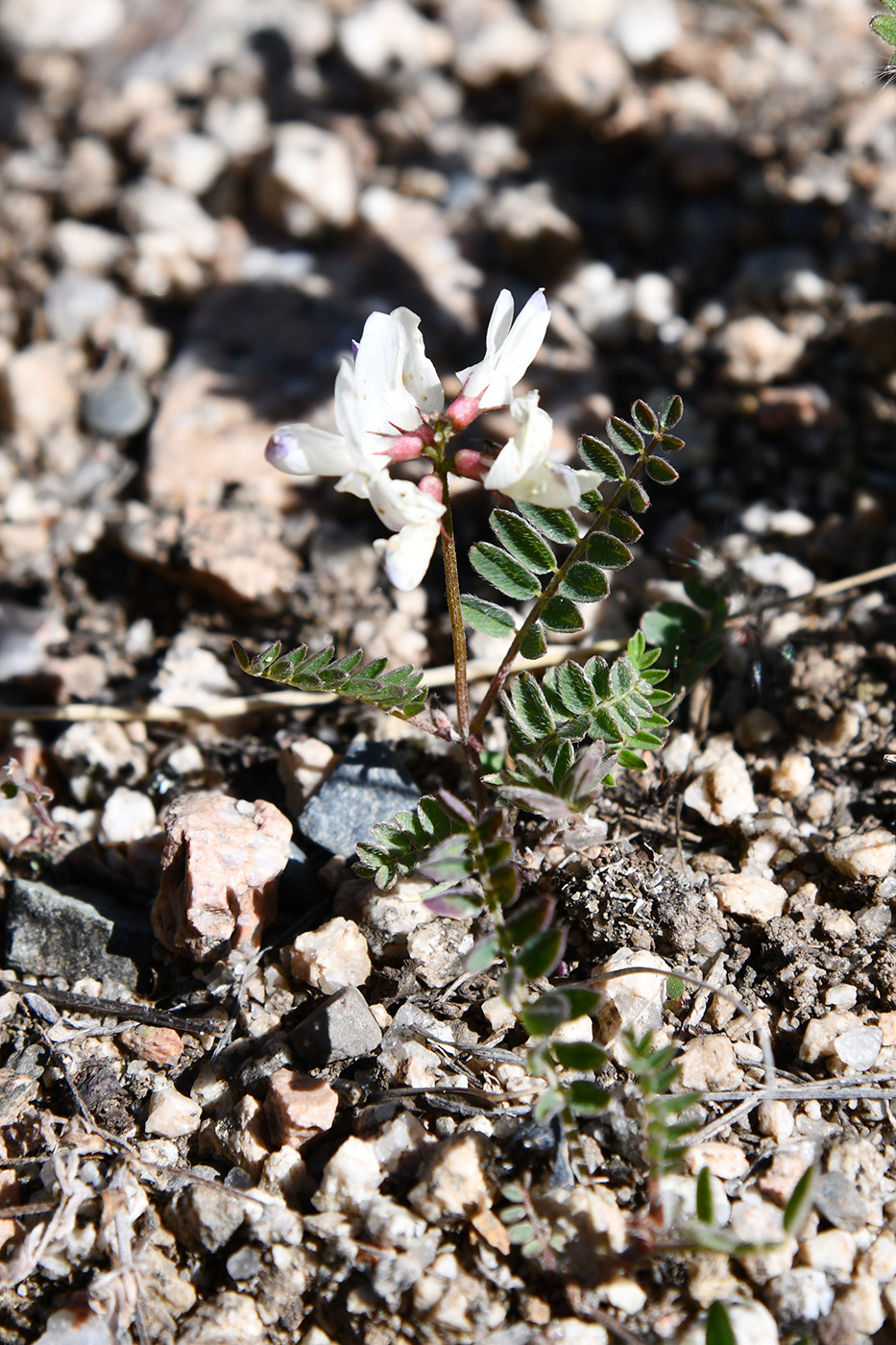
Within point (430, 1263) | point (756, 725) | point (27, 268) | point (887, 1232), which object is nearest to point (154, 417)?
point (27, 268)

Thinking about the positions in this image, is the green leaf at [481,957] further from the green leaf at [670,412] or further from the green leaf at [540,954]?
the green leaf at [670,412]

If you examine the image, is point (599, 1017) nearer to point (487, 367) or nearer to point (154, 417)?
point (487, 367)

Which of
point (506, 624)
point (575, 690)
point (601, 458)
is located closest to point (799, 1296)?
point (575, 690)

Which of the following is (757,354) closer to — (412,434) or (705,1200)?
(412,434)

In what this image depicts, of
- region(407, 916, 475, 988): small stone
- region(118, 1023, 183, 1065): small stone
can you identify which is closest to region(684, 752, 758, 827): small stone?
region(407, 916, 475, 988): small stone

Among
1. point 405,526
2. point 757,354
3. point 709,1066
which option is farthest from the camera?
point 757,354

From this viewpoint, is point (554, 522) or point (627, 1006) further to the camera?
point (554, 522)
